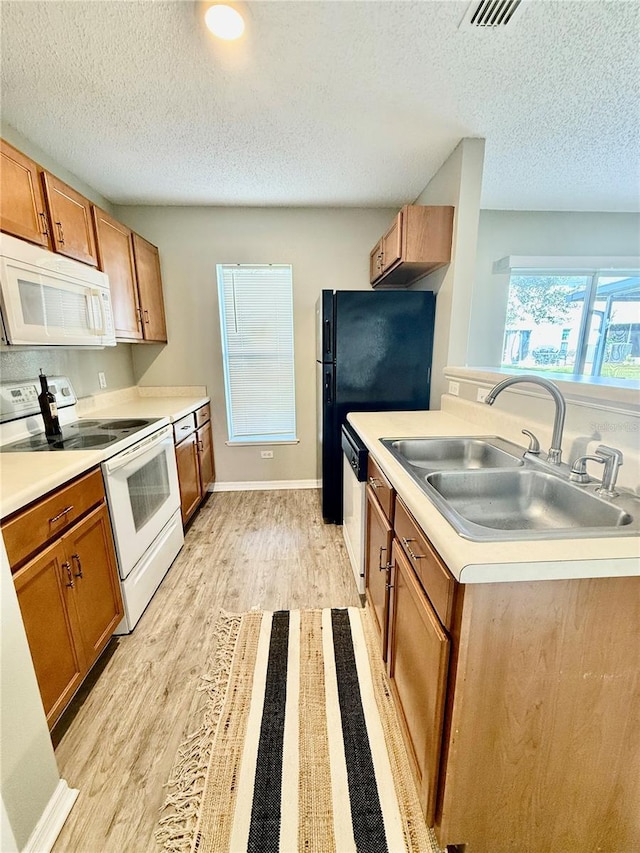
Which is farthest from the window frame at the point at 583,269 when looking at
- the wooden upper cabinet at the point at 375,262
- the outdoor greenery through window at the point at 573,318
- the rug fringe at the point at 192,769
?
the rug fringe at the point at 192,769

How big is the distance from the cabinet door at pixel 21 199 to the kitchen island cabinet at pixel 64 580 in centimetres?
118

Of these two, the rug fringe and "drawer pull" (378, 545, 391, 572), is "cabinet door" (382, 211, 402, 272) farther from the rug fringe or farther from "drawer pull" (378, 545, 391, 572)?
the rug fringe

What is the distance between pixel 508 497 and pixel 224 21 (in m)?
1.99

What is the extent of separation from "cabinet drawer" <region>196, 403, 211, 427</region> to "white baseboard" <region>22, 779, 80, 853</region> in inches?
85.9

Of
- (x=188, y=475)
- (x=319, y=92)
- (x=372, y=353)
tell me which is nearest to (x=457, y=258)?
(x=372, y=353)

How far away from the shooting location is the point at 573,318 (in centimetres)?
351

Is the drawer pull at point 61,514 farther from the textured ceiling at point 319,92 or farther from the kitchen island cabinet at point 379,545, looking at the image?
the textured ceiling at point 319,92

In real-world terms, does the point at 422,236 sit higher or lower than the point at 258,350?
higher

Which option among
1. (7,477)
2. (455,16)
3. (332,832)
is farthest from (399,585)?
(455,16)

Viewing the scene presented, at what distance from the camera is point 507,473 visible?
3.75 feet

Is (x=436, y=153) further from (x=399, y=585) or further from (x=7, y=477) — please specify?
(x=7, y=477)

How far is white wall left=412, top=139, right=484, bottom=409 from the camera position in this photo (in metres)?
2.04

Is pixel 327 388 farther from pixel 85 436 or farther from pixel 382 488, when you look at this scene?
pixel 85 436

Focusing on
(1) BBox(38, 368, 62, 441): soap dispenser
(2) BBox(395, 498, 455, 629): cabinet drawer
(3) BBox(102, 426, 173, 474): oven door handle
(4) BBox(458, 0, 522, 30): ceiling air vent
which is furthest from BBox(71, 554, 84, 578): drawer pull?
(4) BBox(458, 0, 522, 30): ceiling air vent
